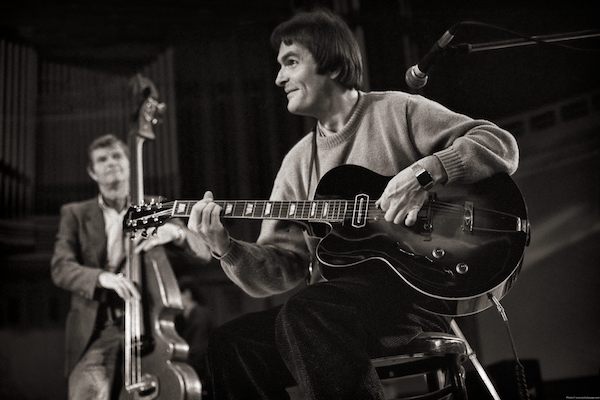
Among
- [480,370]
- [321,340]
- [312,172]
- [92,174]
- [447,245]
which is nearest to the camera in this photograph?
[321,340]

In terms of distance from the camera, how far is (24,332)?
88.7 inches

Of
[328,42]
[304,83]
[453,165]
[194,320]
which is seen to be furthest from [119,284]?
[453,165]

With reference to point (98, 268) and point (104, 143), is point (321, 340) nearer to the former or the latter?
point (98, 268)

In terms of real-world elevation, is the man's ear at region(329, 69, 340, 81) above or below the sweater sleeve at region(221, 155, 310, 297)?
above

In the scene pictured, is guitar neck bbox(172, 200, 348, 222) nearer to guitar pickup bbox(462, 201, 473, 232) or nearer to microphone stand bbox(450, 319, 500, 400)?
guitar pickup bbox(462, 201, 473, 232)

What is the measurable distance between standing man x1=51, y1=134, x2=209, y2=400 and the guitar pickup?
3.36 feet

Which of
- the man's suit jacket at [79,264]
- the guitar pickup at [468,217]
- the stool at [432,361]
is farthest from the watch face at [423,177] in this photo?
the man's suit jacket at [79,264]

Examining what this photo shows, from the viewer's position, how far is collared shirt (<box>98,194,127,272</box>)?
2.14 m

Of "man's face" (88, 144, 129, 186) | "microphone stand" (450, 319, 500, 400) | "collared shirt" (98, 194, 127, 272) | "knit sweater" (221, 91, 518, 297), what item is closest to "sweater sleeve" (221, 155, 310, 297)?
"knit sweater" (221, 91, 518, 297)

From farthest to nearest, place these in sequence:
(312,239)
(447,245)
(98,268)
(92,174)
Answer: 1. (92,174)
2. (98,268)
3. (312,239)
4. (447,245)

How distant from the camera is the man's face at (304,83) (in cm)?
183

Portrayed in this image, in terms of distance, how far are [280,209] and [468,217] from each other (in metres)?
0.49

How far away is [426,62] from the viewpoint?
1.51 m

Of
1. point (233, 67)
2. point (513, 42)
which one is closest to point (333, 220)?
point (513, 42)
